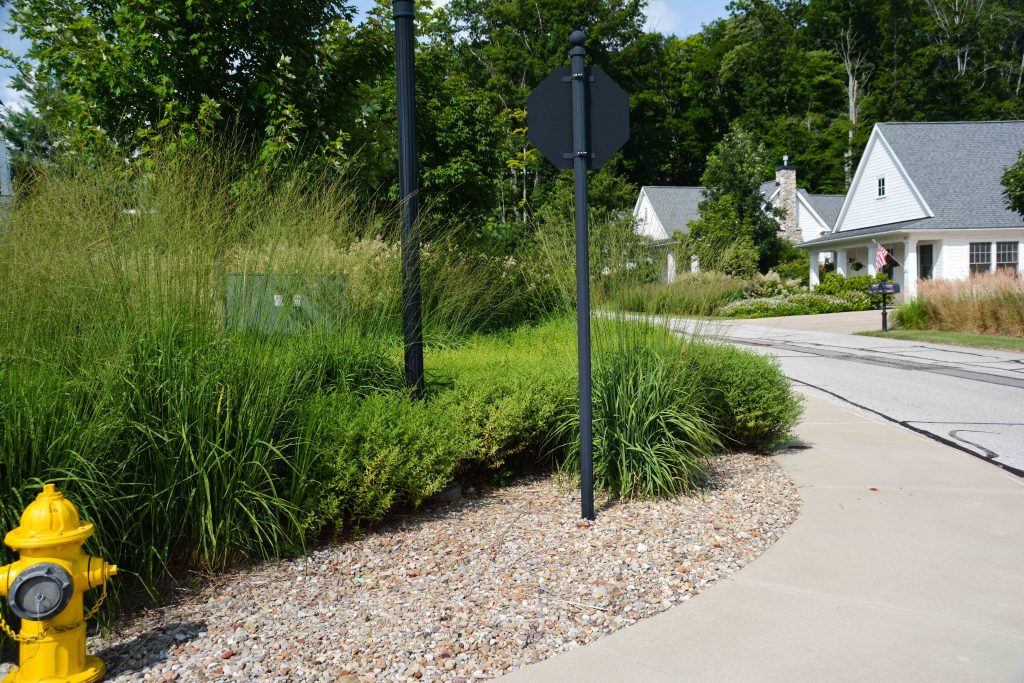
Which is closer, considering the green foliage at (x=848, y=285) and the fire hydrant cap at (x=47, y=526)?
the fire hydrant cap at (x=47, y=526)

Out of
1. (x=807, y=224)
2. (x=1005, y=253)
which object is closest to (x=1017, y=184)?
(x=1005, y=253)

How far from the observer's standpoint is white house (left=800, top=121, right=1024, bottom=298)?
28312mm

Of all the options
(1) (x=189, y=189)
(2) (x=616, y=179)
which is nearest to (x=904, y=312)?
(1) (x=189, y=189)

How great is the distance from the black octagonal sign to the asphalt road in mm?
1439

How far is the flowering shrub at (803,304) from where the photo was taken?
28.5 m

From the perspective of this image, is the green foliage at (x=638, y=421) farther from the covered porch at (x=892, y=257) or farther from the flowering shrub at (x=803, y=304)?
the flowering shrub at (x=803, y=304)

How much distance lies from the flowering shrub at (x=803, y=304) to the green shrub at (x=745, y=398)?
21.6 m

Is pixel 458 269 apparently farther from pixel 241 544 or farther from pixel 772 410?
pixel 241 544

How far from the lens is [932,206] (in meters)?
29.1

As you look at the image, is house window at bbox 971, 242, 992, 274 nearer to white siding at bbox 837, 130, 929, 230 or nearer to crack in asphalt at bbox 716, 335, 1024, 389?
white siding at bbox 837, 130, 929, 230

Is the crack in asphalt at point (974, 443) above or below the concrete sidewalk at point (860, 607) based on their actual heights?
below

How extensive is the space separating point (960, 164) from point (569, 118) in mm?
31673

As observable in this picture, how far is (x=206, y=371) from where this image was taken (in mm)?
3771

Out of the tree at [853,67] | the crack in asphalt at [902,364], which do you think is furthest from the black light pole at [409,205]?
the tree at [853,67]
